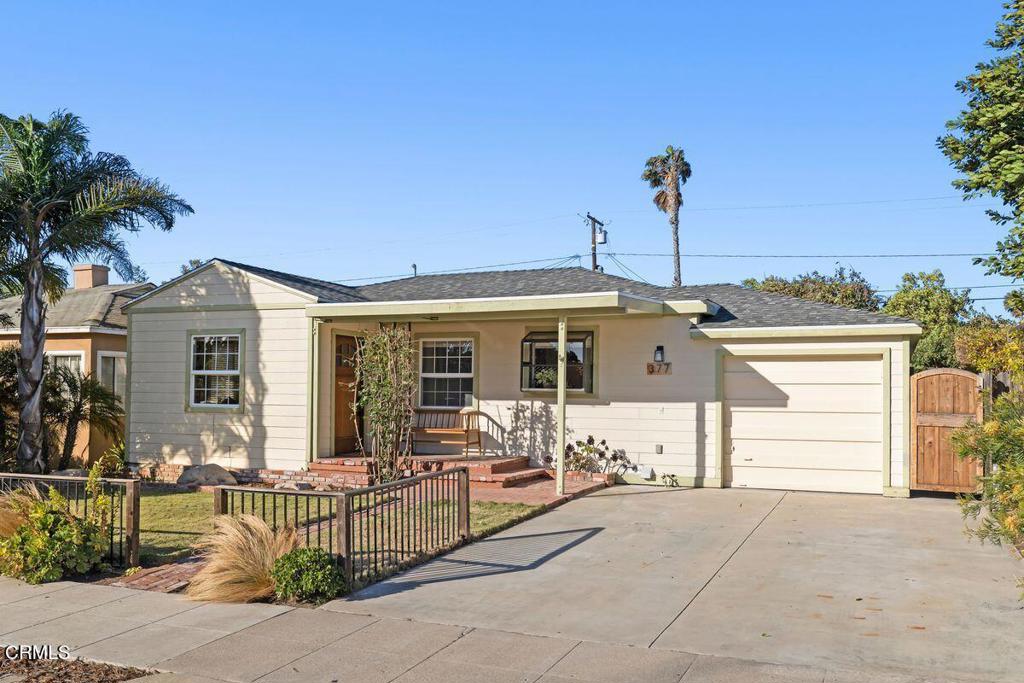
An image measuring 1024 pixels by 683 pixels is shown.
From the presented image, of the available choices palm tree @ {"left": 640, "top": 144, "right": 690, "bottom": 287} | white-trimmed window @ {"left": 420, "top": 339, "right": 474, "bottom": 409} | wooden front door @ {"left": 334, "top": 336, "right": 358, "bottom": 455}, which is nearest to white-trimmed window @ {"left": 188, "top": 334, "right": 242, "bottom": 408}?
wooden front door @ {"left": 334, "top": 336, "right": 358, "bottom": 455}

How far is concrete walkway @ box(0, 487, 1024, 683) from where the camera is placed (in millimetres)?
5129

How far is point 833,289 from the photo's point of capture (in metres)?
40.1

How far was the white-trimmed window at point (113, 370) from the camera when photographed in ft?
58.0

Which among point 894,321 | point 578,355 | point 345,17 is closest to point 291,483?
point 578,355

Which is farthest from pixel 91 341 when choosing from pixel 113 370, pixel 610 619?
pixel 610 619

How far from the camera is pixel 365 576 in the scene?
7.23 meters

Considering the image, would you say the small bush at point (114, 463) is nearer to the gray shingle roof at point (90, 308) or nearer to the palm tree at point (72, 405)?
the palm tree at point (72, 405)

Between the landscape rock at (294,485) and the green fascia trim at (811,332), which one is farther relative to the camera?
the landscape rock at (294,485)

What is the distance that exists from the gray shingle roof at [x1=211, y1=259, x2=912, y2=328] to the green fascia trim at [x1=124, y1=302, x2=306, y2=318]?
395 mm

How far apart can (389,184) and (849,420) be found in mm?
13369

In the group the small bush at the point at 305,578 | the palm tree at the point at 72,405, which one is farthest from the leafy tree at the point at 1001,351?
the palm tree at the point at 72,405

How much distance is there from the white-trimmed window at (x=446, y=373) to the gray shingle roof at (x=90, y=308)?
23.7ft

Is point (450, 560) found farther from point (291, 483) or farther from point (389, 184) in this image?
point (389, 184)

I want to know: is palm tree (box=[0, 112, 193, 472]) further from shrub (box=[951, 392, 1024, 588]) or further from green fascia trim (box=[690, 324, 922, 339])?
shrub (box=[951, 392, 1024, 588])
